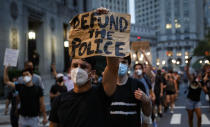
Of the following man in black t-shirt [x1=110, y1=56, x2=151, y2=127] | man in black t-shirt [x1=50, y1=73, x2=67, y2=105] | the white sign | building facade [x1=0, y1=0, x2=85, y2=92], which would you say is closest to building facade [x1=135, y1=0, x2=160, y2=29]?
building facade [x1=0, y1=0, x2=85, y2=92]

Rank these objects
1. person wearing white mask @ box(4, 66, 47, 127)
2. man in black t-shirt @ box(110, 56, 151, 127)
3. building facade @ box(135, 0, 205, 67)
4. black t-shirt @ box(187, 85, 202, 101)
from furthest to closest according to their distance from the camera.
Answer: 1. building facade @ box(135, 0, 205, 67)
2. black t-shirt @ box(187, 85, 202, 101)
3. person wearing white mask @ box(4, 66, 47, 127)
4. man in black t-shirt @ box(110, 56, 151, 127)

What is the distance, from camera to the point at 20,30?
2023 centimetres

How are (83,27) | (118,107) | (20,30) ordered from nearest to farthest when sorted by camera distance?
(83,27) → (118,107) → (20,30)

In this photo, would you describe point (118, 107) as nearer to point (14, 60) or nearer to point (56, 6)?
point (14, 60)

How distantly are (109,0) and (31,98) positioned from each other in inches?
3755

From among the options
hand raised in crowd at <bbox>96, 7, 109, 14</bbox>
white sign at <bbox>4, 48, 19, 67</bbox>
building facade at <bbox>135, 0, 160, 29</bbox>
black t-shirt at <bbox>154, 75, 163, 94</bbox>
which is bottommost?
black t-shirt at <bbox>154, 75, 163, 94</bbox>

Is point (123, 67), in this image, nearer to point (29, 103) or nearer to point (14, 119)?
point (29, 103)

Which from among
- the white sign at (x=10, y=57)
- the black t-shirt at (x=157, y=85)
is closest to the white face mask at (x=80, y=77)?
the white sign at (x=10, y=57)

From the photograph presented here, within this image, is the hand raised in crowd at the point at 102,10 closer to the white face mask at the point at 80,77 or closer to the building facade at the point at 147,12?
the white face mask at the point at 80,77

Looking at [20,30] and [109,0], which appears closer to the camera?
[20,30]

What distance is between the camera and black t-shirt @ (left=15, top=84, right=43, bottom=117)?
19.1 feet

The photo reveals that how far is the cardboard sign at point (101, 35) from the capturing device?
101 inches

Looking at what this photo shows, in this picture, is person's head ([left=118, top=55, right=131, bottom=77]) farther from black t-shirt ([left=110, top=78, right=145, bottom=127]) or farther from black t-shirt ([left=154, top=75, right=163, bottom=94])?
black t-shirt ([left=154, top=75, right=163, bottom=94])

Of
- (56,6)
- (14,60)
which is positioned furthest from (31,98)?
(56,6)
